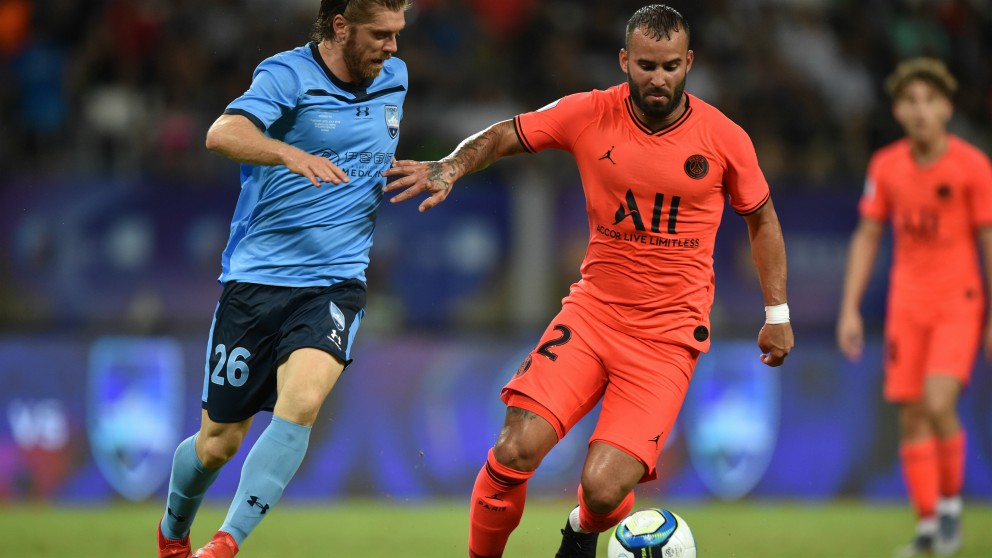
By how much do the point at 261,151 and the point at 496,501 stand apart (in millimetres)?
1876

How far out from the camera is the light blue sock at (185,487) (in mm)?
6520

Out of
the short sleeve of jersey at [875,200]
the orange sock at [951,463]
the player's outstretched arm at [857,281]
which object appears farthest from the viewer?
the short sleeve of jersey at [875,200]

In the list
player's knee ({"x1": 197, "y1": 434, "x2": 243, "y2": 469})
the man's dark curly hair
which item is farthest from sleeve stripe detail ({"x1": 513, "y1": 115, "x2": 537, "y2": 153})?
player's knee ({"x1": 197, "y1": 434, "x2": 243, "y2": 469})

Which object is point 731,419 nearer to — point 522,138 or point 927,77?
point 927,77

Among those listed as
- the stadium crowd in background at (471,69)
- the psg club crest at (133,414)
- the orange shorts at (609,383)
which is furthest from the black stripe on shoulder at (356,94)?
the stadium crowd in background at (471,69)

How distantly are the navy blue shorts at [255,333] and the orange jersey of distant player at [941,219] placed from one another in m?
4.61

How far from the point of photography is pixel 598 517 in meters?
6.34

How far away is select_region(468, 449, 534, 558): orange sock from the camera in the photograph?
242 inches

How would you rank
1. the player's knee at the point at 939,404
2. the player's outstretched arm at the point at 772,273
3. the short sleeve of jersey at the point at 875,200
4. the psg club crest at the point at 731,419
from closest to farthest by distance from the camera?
the player's outstretched arm at the point at 772,273, the player's knee at the point at 939,404, the short sleeve of jersey at the point at 875,200, the psg club crest at the point at 731,419

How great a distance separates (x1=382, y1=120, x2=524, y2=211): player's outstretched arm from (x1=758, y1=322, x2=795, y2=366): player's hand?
1.45 m

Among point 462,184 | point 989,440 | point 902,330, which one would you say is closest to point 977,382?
point 989,440

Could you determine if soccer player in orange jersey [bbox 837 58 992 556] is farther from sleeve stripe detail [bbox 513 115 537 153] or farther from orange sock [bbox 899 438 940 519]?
sleeve stripe detail [bbox 513 115 537 153]

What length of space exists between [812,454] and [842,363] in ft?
2.70

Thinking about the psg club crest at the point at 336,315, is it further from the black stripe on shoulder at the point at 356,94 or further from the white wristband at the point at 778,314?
the white wristband at the point at 778,314
